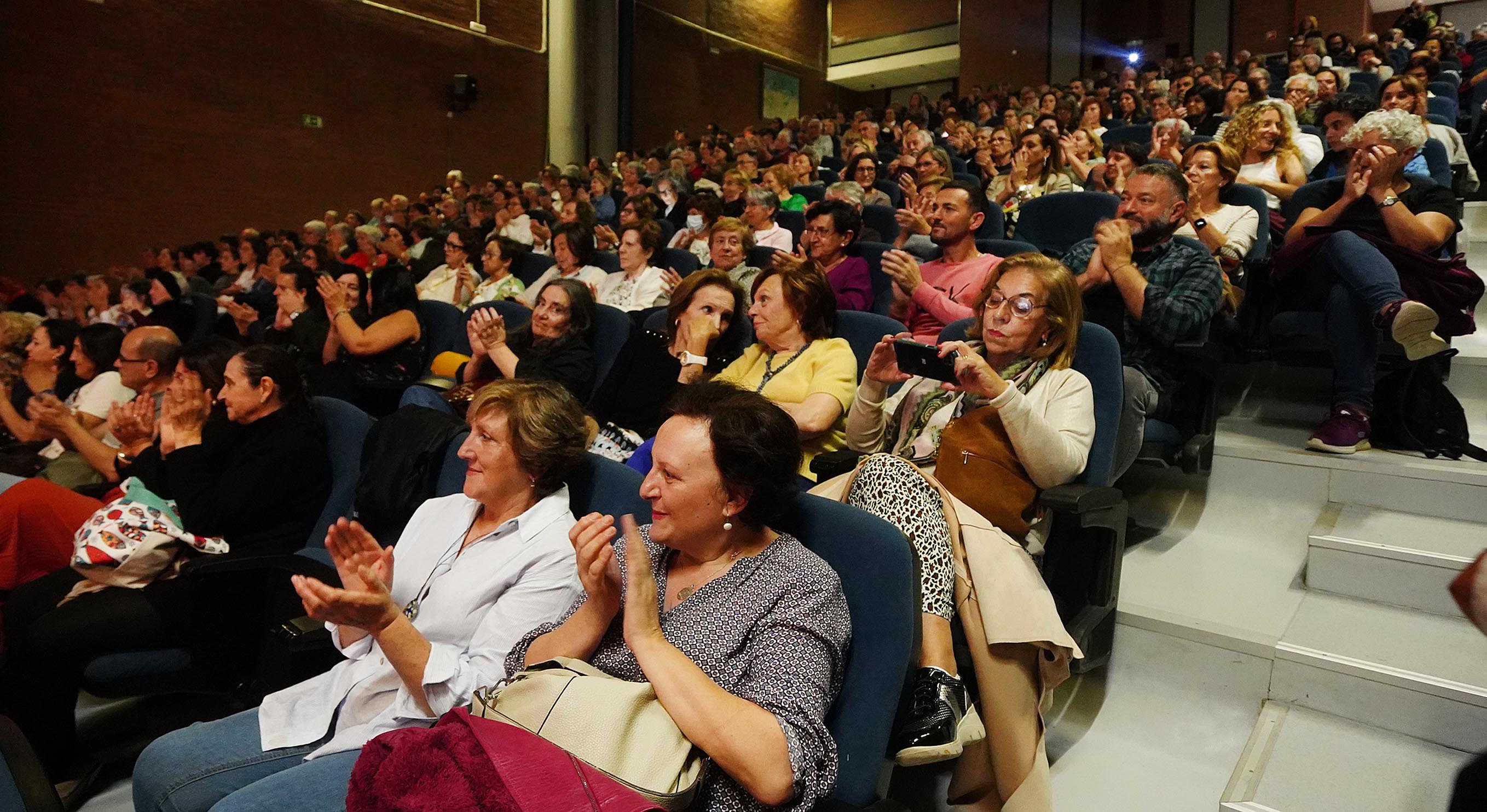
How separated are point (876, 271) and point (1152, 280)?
3.63 ft

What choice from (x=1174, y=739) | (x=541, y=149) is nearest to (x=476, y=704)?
(x=1174, y=739)

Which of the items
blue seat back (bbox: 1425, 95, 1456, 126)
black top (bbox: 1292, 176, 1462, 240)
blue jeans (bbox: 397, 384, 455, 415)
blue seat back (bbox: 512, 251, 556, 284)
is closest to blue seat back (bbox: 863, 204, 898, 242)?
blue seat back (bbox: 512, 251, 556, 284)

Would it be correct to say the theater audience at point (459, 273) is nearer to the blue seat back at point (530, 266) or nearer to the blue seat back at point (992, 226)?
the blue seat back at point (530, 266)

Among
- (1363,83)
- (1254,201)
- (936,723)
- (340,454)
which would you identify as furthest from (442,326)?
(1363,83)

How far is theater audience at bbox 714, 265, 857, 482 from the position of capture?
76.9 inches

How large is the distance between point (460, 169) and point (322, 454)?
9001 mm

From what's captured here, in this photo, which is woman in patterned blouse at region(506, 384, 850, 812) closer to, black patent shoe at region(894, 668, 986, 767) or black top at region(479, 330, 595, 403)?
black patent shoe at region(894, 668, 986, 767)

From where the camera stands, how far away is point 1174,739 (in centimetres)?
173

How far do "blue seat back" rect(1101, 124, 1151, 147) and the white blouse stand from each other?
485cm

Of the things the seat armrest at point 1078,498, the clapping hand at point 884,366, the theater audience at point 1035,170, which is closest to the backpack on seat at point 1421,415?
the seat armrest at point 1078,498

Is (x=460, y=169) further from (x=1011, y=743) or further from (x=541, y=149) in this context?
(x=1011, y=743)

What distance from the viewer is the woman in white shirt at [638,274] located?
12.1 feet

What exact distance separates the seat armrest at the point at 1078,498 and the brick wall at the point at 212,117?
8.95 m

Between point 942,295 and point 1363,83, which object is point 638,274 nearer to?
point 942,295
